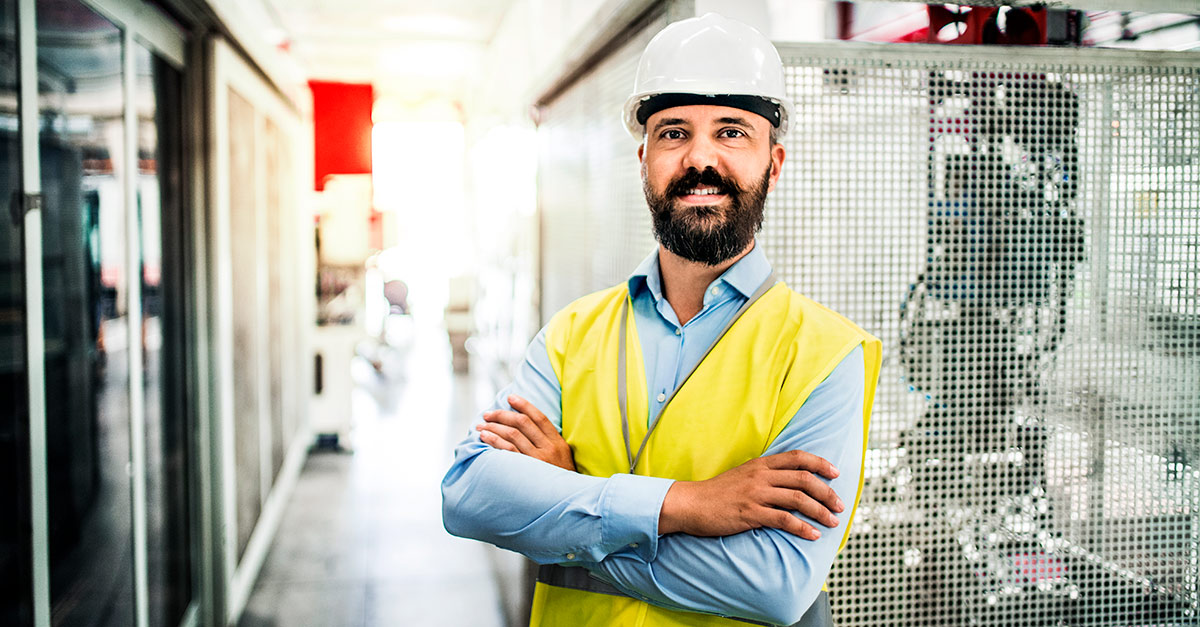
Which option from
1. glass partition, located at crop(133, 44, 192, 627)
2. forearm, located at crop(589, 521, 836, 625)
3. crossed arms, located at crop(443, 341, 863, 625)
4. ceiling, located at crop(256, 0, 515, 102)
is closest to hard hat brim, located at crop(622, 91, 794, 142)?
crossed arms, located at crop(443, 341, 863, 625)

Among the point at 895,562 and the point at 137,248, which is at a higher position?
the point at 137,248

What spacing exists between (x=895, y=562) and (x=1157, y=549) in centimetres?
68

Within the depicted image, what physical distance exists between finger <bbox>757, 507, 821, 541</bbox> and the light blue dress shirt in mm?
28

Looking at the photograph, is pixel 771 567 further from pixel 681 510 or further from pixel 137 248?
pixel 137 248

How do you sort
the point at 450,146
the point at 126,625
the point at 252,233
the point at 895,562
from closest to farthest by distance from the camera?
the point at 895,562, the point at 126,625, the point at 252,233, the point at 450,146

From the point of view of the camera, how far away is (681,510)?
1215mm

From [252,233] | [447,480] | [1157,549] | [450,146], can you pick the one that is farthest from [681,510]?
[450,146]

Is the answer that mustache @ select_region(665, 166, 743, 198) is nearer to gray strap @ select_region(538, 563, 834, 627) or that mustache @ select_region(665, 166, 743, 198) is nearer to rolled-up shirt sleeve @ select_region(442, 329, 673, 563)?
rolled-up shirt sleeve @ select_region(442, 329, 673, 563)

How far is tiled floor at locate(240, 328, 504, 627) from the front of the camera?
3.74 meters

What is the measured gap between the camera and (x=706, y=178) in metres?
1.37

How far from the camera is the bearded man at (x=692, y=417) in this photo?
1.21 meters

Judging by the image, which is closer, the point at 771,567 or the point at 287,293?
the point at 771,567

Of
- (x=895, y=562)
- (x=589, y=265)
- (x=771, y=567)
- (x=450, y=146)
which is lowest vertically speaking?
(x=895, y=562)

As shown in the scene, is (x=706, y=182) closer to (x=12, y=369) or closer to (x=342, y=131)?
(x=12, y=369)
